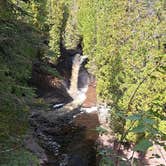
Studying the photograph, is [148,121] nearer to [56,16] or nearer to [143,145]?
[143,145]

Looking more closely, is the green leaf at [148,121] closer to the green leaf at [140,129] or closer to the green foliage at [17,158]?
the green leaf at [140,129]

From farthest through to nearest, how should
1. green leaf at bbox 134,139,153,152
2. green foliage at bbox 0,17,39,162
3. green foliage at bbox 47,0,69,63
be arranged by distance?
green foliage at bbox 47,0,69,63 < green foliage at bbox 0,17,39,162 < green leaf at bbox 134,139,153,152

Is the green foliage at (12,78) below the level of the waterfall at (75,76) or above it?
below

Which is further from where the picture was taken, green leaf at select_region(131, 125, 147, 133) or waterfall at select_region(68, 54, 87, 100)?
waterfall at select_region(68, 54, 87, 100)

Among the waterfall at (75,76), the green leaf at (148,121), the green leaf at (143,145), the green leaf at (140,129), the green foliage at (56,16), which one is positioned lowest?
the green leaf at (143,145)

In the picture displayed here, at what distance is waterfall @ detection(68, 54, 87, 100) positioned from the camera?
35806mm

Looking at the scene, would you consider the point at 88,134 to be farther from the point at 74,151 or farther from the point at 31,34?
the point at 31,34

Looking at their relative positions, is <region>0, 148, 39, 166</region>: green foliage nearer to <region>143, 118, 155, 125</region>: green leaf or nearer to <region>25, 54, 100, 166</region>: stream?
<region>143, 118, 155, 125</region>: green leaf

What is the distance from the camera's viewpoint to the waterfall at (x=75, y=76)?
35806 millimetres

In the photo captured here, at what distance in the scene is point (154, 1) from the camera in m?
21.0

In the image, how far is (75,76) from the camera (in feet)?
127

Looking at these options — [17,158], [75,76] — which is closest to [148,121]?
[17,158]

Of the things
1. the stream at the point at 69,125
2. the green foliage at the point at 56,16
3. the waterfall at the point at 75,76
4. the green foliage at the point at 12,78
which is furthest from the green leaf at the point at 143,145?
the green foliage at the point at 56,16

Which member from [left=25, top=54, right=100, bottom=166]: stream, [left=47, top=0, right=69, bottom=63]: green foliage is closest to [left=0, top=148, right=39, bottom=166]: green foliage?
[left=25, top=54, right=100, bottom=166]: stream
